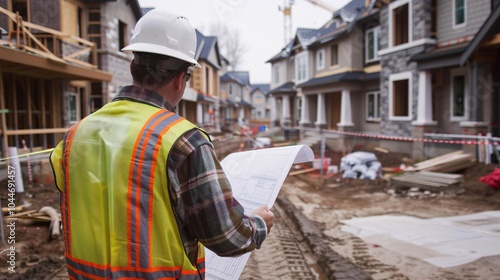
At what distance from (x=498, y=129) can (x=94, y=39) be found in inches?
543

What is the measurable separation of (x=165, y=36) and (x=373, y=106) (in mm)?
19692

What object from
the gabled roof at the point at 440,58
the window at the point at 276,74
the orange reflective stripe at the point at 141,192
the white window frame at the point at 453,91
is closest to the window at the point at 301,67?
the window at the point at 276,74

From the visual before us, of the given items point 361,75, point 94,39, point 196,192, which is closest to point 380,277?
point 196,192

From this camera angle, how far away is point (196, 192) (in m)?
1.38

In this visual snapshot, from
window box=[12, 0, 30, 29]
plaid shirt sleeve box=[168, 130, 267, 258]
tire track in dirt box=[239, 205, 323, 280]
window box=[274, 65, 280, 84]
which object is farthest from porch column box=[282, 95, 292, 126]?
plaid shirt sleeve box=[168, 130, 267, 258]

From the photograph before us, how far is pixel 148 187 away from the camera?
4.45ft

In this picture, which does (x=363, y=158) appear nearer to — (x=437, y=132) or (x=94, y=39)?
(x=437, y=132)

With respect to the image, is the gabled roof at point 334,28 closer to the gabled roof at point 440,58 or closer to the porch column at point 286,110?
the porch column at point 286,110

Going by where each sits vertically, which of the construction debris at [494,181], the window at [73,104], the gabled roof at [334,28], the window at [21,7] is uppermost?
the gabled roof at [334,28]

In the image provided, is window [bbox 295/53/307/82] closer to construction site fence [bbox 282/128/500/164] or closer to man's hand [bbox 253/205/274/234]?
construction site fence [bbox 282/128/500/164]

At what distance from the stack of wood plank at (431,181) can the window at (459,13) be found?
6193 mm

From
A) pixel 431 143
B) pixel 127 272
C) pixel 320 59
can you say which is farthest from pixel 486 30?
pixel 320 59

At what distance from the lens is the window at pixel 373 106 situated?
64.3 feet

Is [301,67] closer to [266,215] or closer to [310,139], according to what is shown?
[310,139]
